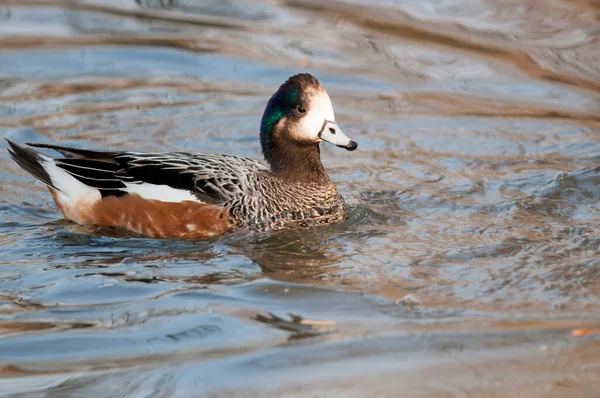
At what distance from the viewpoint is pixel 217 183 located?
6.86 meters

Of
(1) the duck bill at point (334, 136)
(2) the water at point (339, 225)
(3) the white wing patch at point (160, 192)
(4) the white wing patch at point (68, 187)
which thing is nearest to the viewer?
(2) the water at point (339, 225)

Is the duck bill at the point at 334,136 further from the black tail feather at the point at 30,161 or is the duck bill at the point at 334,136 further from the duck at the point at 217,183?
the black tail feather at the point at 30,161

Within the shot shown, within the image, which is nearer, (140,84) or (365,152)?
(365,152)

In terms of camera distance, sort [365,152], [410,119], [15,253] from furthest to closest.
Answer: [410,119] → [365,152] → [15,253]

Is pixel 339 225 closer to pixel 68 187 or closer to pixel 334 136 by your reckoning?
pixel 334 136

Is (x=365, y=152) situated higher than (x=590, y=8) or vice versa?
(x=590, y=8)

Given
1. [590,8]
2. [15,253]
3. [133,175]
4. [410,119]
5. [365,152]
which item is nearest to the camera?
[15,253]

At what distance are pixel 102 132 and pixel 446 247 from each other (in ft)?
13.0

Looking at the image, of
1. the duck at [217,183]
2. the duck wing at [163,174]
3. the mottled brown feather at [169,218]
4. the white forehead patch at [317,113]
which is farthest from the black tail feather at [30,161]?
the white forehead patch at [317,113]

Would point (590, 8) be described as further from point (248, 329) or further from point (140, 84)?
point (248, 329)

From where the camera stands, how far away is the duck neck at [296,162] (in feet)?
23.3

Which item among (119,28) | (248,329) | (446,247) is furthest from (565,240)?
(119,28)

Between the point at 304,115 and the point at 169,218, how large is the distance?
1137 millimetres

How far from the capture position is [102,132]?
9.08 m
